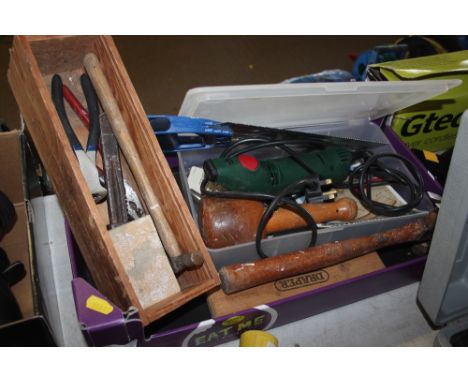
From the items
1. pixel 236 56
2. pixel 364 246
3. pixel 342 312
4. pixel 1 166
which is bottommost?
pixel 342 312

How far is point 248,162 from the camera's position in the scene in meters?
0.74

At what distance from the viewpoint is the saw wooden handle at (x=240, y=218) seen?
688 mm

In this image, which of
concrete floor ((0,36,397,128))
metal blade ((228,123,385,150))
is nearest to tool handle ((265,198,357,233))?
metal blade ((228,123,385,150))

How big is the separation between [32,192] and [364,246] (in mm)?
622

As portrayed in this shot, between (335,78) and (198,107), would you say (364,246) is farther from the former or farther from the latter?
(335,78)

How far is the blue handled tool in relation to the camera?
690mm

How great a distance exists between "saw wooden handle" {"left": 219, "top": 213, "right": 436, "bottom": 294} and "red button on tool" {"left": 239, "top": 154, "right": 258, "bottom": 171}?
170mm

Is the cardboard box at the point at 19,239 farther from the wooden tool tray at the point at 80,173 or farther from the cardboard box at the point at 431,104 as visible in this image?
the cardboard box at the point at 431,104

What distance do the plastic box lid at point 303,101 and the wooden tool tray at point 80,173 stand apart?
0.38ft

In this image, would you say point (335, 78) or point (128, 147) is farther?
point (335, 78)

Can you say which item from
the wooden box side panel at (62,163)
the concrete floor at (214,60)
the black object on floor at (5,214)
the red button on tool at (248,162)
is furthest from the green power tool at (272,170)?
the concrete floor at (214,60)

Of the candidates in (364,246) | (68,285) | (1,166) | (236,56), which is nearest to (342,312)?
(364,246)

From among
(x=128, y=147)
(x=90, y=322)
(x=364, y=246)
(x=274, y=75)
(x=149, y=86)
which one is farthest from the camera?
(x=274, y=75)

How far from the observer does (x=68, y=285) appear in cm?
77
